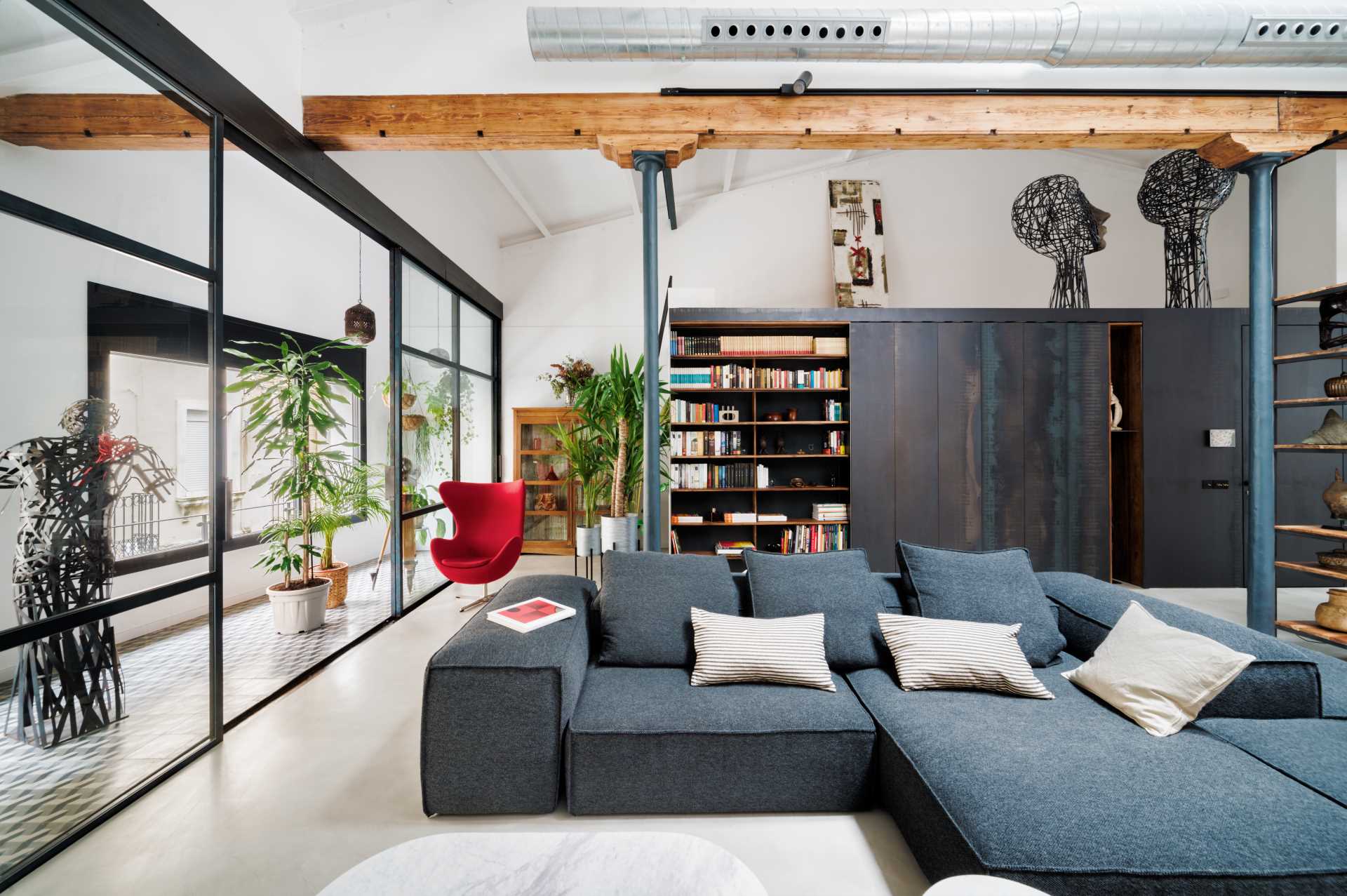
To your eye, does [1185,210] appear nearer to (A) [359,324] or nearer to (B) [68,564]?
(A) [359,324]

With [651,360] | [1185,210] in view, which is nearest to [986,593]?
[651,360]

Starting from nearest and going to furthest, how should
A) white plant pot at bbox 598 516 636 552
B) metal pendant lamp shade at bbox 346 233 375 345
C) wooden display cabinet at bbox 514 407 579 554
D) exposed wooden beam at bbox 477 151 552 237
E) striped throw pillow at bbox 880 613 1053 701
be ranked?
striped throw pillow at bbox 880 613 1053 701 < metal pendant lamp shade at bbox 346 233 375 345 < white plant pot at bbox 598 516 636 552 < exposed wooden beam at bbox 477 151 552 237 < wooden display cabinet at bbox 514 407 579 554

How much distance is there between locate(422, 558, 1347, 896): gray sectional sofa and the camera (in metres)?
1.26

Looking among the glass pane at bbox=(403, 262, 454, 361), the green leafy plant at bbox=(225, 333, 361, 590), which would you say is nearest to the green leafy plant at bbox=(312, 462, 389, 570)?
the green leafy plant at bbox=(225, 333, 361, 590)

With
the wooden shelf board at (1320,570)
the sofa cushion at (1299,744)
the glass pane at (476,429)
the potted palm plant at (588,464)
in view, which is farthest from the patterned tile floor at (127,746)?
the wooden shelf board at (1320,570)

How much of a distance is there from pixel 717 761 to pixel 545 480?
519 cm

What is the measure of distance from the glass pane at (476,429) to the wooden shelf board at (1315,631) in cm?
642

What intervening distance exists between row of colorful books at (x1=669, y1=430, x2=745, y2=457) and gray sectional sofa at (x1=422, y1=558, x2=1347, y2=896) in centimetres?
265

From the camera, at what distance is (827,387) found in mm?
4844

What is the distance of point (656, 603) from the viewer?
7.71 feet

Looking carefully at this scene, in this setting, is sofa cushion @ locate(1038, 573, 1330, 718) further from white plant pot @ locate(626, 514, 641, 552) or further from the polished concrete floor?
white plant pot @ locate(626, 514, 641, 552)

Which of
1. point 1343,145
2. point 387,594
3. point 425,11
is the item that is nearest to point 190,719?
point 387,594

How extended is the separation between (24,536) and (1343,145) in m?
6.85

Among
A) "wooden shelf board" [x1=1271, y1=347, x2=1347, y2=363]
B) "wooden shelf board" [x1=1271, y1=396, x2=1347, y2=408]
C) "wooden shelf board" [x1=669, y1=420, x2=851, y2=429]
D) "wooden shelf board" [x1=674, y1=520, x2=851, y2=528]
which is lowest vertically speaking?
"wooden shelf board" [x1=674, y1=520, x2=851, y2=528]
